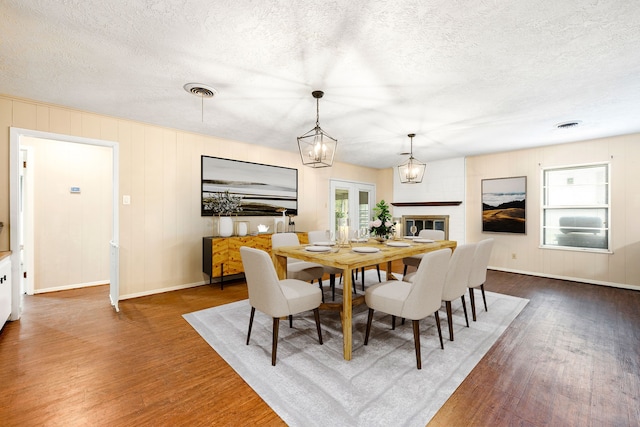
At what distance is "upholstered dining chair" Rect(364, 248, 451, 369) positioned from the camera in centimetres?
200

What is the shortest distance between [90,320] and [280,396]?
2.54m

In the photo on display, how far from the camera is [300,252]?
255cm

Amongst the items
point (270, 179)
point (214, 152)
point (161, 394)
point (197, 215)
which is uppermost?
point (214, 152)

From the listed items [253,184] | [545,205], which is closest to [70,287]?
[253,184]

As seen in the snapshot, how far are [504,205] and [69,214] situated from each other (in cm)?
757

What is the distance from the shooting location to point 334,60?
2.15 meters

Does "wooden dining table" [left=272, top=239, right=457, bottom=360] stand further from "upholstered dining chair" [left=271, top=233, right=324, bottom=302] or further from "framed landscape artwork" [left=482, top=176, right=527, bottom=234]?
"framed landscape artwork" [left=482, top=176, right=527, bottom=234]

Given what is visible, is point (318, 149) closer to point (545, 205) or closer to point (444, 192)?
point (444, 192)

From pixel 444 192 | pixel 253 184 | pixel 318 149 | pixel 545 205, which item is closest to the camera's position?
pixel 318 149

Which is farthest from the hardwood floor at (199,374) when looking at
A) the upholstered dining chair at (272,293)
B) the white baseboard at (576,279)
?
the white baseboard at (576,279)

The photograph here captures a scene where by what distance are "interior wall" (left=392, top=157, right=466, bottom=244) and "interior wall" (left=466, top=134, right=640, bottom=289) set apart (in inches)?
6.1

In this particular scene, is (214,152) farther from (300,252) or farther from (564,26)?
(564,26)

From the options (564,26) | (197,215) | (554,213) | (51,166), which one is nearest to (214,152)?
(197,215)

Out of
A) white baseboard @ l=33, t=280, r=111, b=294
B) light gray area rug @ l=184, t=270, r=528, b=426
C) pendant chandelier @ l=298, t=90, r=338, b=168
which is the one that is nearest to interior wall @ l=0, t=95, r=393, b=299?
white baseboard @ l=33, t=280, r=111, b=294
